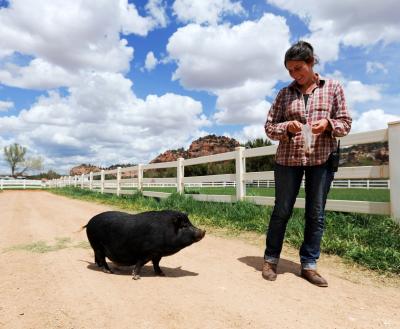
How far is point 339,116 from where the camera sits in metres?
3.46

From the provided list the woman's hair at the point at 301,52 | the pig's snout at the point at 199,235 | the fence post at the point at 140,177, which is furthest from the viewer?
the fence post at the point at 140,177

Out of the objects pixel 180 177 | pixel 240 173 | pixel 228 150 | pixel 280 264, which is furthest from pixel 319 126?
pixel 228 150

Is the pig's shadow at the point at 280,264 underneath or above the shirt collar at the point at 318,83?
underneath

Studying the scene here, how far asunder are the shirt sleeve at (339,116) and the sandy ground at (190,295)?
141cm

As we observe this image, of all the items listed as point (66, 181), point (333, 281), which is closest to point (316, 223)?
point (333, 281)

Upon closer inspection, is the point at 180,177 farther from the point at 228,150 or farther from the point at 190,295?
the point at 228,150

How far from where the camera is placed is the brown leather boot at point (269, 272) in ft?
11.9

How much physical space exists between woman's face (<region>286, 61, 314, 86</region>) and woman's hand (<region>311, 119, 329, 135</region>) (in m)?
0.48

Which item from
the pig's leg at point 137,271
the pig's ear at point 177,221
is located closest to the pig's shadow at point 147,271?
the pig's leg at point 137,271

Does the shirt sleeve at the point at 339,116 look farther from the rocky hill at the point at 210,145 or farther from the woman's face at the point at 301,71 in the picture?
the rocky hill at the point at 210,145

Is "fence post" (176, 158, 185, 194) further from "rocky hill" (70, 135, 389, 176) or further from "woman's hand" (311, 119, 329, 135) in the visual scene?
"woman's hand" (311, 119, 329, 135)

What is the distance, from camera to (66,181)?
33.8 meters

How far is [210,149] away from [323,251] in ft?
243

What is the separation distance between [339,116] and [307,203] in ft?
2.82
